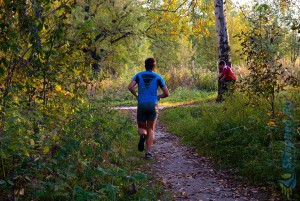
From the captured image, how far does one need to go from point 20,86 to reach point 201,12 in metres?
12.5

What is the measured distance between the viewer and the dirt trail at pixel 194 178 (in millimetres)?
5305

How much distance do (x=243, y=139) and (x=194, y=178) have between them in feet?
4.08

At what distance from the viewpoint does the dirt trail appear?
530 centimetres

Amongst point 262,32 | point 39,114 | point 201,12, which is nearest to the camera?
point 39,114

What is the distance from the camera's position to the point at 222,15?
1193cm

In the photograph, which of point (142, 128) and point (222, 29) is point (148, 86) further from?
point (222, 29)

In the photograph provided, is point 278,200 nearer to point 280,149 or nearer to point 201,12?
point 280,149

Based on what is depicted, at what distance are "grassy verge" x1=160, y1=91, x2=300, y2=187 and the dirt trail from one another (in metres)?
0.24

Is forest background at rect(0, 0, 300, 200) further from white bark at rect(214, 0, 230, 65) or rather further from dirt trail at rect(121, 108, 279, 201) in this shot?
white bark at rect(214, 0, 230, 65)

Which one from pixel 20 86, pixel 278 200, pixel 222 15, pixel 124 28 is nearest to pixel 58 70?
pixel 20 86

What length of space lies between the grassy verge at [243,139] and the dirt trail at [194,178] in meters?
0.24

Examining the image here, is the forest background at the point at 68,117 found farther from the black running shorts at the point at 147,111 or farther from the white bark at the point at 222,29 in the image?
the white bark at the point at 222,29

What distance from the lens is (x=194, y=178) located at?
6.26 m

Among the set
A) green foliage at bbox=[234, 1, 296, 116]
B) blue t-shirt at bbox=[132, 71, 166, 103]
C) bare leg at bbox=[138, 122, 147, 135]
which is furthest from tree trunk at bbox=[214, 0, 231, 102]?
blue t-shirt at bbox=[132, 71, 166, 103]
